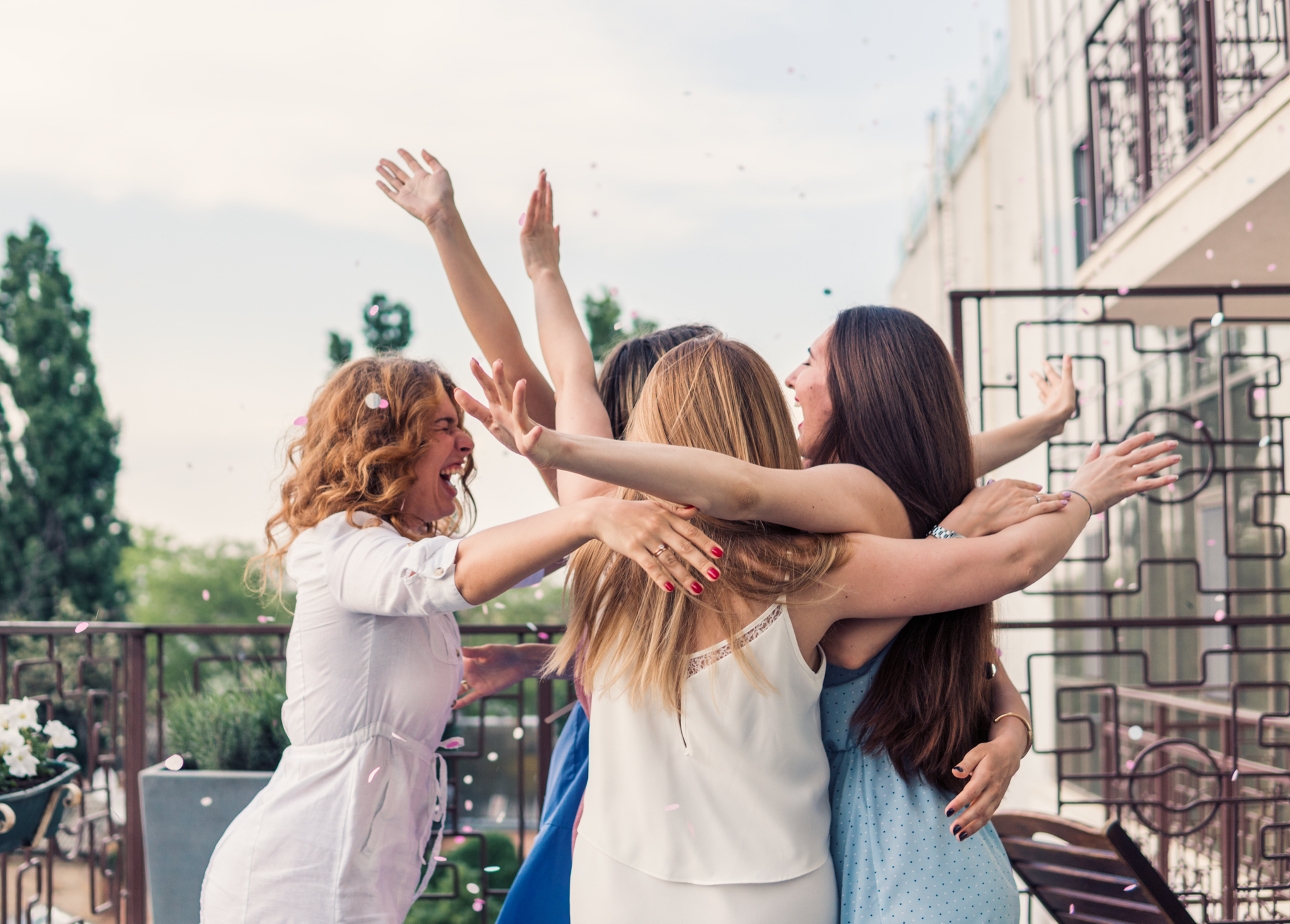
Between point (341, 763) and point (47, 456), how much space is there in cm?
1627

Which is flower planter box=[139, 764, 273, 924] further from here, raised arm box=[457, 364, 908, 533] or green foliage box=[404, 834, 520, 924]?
raised arm box=[457, 364, 908, 533]

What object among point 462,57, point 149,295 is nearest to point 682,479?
point 462,57

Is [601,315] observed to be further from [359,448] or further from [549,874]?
[549,874]

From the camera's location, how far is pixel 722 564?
4.45 feet

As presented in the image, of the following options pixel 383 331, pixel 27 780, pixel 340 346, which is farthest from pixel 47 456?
pixel 27 780

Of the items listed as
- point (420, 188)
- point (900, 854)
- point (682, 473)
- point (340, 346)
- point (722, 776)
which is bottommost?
point (900, 854)

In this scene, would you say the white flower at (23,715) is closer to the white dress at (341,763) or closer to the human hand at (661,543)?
the white dress at (341,763)

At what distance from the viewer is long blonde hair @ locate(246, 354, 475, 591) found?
5.57 ft

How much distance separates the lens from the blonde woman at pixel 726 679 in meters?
1.33

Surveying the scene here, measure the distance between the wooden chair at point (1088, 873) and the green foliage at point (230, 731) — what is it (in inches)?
86.3

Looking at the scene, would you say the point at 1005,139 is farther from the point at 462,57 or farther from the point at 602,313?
the point at 462,57

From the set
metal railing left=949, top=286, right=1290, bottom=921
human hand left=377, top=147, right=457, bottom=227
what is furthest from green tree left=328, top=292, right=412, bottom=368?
human hand left=377, top=147, right=457, bottom=227

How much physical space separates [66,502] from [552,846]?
16.1 meters

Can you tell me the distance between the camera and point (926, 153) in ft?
51.5
